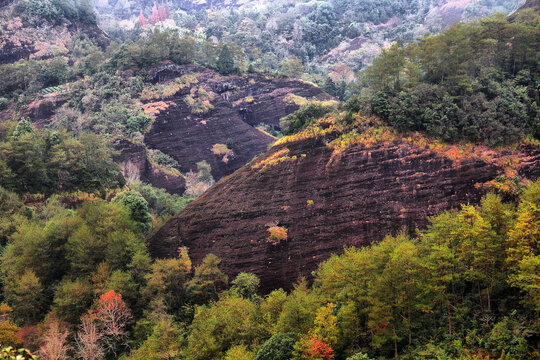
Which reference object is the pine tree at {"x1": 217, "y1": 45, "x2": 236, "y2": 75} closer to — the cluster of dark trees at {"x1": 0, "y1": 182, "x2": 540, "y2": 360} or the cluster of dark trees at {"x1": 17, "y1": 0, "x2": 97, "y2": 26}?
the cluster of dark trees at {"x1": 17, "y1": 0, "x2": 97, "y2": 26}

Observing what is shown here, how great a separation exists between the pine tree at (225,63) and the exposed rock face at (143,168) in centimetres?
1774

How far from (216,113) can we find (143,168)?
524 inches

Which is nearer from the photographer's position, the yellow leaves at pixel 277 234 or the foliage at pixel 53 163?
the yellow leaves at pixel 277 234

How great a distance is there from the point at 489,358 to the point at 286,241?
1460 centimetres

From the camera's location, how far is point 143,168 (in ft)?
155

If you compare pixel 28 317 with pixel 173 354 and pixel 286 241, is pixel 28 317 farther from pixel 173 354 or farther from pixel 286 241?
pixel 286 241

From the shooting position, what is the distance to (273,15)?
108375 millimetres

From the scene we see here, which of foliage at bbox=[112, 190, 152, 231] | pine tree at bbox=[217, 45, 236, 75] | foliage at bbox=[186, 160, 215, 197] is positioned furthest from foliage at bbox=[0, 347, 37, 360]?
pine tree at bbox=[217, 45, 236, 75]

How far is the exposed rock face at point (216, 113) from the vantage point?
52.6 metres

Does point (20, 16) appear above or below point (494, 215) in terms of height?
above

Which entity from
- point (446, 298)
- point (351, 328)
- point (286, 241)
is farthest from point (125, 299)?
point (446, 298)

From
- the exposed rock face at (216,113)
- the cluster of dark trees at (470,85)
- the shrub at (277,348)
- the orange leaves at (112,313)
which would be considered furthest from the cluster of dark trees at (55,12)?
the shrub at (277,348)

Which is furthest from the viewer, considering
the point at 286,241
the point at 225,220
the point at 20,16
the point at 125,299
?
the point at 20,16

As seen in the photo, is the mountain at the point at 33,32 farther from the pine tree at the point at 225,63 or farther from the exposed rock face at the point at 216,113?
the pine tree at the point at 225,63
